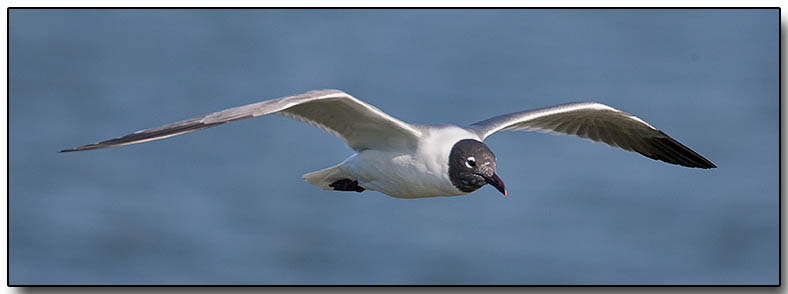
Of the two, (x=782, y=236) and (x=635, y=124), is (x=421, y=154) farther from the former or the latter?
(x=782, y=236)

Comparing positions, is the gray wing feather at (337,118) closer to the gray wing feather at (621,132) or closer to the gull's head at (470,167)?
the gull's head at (470,167)

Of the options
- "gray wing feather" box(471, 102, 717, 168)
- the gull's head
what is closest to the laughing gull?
the gull's head

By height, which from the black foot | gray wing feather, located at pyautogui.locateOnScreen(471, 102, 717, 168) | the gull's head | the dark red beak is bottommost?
the dark red beak

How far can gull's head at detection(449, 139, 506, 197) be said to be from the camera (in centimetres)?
582

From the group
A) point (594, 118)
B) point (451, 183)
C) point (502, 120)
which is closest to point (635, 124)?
point (594, 118)

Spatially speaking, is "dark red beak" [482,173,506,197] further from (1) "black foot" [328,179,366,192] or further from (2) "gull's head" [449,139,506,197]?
(1) "black foot" [328,179,366,192]

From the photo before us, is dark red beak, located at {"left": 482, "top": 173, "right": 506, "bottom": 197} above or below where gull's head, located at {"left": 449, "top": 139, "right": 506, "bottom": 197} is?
below

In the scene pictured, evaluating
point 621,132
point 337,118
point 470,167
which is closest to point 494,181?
point 470,167

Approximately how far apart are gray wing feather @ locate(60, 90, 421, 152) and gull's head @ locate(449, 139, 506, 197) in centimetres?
26

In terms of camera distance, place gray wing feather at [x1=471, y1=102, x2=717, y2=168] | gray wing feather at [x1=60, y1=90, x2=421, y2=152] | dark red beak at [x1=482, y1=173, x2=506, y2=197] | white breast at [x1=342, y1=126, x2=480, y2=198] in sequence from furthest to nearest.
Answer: gray wing feather at [x1=471, y1=102, x2=717, y2=168] < white breast at [x1=342, y1=126, x2=480, y2=198] < dark red beak at [x1=482, y1=173, x2=506, y2=197] < gray wing feather at [x1=60, y1=90, x2=421, y2=152]

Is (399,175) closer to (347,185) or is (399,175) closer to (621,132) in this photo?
(347,185)

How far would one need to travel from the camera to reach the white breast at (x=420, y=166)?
5887 mm

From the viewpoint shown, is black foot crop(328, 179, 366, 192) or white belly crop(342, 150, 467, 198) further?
black foot crop(328, 179, 366, 192)

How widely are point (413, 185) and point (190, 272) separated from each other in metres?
9.04
